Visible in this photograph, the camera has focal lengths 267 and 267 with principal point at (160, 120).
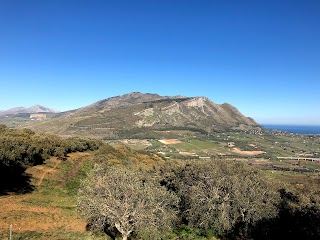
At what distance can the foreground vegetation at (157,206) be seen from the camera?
37062 mm

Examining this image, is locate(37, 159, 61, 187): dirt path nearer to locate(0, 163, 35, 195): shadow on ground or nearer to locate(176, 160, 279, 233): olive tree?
locate(0, 163, 35, 195): shadow on ground

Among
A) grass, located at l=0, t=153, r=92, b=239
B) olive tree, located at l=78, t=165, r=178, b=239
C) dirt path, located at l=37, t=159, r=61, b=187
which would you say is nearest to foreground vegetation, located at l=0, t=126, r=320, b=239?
grass, located at l=0, t=153, r=92, b=239

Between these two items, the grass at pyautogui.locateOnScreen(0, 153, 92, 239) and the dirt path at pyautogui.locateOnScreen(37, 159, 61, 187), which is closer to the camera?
the grass at pyautogui.locateOnScreen(0, 153, 92, 239)

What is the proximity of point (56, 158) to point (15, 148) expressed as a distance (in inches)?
605

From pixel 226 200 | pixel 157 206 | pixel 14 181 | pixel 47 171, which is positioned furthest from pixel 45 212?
pixel 226 200

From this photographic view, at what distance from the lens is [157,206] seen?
1540 inches

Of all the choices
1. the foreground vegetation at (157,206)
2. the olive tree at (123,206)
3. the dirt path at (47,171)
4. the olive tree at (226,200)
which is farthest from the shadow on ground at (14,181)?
the olive tree at (226,200)

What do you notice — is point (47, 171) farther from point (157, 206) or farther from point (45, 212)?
point (157, 206)

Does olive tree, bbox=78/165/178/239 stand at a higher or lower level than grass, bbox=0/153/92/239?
higher

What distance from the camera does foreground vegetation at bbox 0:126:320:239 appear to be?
37.1 m

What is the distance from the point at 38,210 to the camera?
47.7m

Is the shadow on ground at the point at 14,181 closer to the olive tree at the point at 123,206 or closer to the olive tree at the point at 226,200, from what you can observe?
the olive tree at the point at 123,206

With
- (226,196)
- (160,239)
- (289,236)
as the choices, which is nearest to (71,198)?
(160,239)

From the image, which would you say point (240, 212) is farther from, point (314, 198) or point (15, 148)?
point (15, 148)
